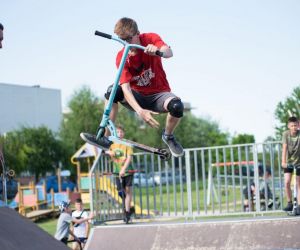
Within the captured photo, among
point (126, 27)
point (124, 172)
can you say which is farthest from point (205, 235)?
point (126, 27)

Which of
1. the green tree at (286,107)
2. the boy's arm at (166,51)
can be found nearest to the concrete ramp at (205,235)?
the boy's arm at (166,51)


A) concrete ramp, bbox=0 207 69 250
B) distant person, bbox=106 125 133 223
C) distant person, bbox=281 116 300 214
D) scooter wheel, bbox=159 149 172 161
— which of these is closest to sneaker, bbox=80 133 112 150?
scooter wheel, bbox=159 149 172 161

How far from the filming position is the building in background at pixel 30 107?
6494cm

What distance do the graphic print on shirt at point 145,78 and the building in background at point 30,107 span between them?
55875mm

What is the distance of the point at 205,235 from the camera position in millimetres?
9578

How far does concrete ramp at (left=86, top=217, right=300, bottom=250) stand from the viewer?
30.0 feet

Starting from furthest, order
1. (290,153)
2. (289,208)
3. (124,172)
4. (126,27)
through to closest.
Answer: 1. (124,172)
2. (290,153)
3. (289,208)
4. (126,27)

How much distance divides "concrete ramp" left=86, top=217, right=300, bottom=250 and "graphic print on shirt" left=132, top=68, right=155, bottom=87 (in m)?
3.24

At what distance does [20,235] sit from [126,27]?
2742 millimetres

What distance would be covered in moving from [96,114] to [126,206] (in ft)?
138

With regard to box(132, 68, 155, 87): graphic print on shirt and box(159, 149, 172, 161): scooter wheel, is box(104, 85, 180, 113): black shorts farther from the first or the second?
box(159, 149, 172, 161): scooter wheel

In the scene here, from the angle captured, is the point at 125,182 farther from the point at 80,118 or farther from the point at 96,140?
the point at 80,118

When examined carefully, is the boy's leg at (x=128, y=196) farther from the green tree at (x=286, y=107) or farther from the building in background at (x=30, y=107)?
the building in background at (x=30, y=107)

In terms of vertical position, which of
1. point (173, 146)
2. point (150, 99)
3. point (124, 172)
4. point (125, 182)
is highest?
point (150, 99)
